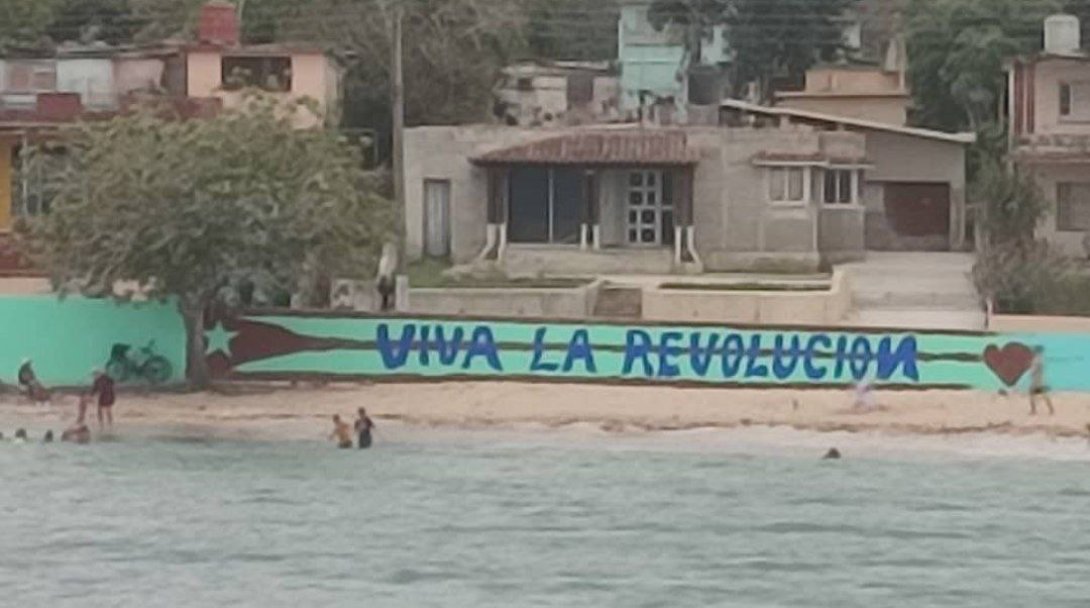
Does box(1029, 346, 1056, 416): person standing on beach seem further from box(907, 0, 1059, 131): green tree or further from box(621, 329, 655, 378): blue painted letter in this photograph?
box(907, 0, 1059, 131): green tree

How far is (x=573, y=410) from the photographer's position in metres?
52.3

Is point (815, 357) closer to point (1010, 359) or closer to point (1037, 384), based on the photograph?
point (1010, 359)

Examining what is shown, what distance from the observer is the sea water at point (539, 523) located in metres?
37.6

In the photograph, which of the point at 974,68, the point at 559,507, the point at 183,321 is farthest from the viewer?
the point at 974,68

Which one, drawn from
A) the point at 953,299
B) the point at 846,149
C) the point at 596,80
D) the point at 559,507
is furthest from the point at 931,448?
the point at 596,80

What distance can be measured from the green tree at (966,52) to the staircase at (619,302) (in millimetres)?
22998

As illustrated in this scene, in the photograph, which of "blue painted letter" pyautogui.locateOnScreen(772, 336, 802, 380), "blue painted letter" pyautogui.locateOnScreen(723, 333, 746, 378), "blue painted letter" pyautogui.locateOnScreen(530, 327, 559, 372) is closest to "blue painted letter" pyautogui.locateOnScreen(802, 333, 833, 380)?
"blue painted letter" pyautogui.locateOnScreen(772, 336, 802, 380)

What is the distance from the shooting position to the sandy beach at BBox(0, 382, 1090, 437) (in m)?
50.9

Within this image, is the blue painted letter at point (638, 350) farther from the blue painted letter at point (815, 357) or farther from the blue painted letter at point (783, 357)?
the blue painted letter at point (815, 357)

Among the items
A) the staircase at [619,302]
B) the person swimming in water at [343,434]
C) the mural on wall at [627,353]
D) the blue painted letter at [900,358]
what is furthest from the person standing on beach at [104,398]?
the blue painted letter at [900,358]

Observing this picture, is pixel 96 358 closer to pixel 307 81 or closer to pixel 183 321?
pixel 183 321

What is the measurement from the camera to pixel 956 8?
275ft

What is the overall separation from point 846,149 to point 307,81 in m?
14.1

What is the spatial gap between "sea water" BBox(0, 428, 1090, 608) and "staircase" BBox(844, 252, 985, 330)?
8610 mm
